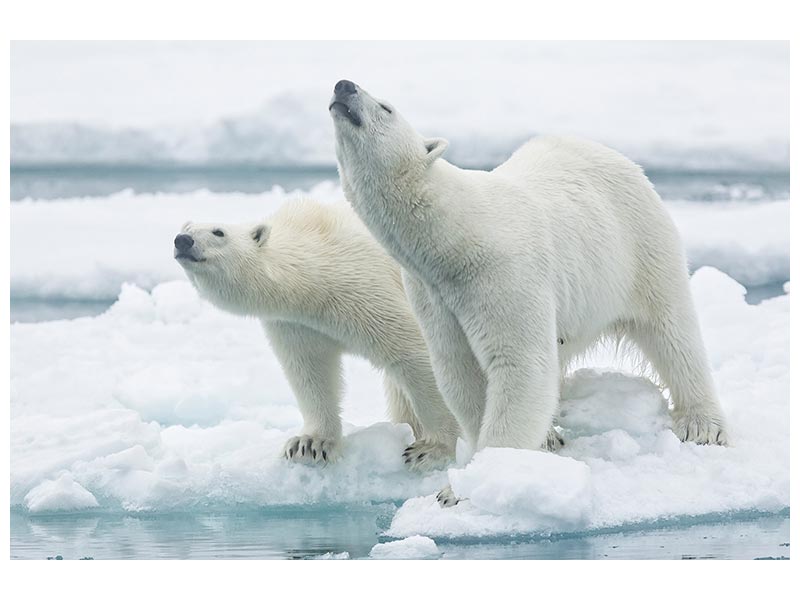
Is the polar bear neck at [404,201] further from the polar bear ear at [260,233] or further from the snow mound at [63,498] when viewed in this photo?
the snow mound at [63,498]

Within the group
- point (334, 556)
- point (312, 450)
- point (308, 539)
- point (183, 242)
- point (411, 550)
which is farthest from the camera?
point (312, 450)

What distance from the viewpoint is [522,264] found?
5.80m

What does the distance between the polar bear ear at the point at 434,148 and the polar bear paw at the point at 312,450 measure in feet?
6.19

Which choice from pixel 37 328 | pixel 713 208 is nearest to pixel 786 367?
pixel 713 208

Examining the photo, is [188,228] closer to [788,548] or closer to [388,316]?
[388,316]

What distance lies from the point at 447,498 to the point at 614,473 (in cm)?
80

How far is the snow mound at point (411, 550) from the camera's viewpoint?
5.41 meters

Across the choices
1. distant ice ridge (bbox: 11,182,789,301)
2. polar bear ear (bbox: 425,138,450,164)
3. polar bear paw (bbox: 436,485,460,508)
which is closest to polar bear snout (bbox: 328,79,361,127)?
polar bear ear (bbox: 425,138,450,164)

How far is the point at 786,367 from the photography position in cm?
838

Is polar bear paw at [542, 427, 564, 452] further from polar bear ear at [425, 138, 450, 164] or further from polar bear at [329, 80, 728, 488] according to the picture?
polar bear ear at [425, 138, 450, 164]

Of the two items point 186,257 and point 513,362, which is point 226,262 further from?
point 513,362

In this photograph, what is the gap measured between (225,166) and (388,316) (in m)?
6.25

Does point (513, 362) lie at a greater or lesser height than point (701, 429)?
greater

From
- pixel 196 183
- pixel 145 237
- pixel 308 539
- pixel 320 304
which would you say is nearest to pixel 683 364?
pixel 320 304
